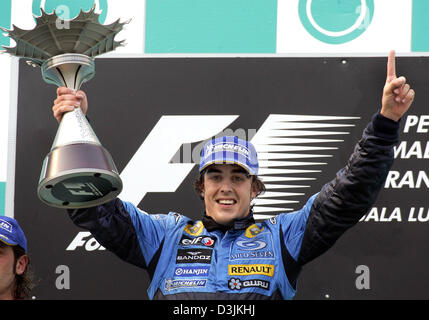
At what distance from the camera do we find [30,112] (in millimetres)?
2992

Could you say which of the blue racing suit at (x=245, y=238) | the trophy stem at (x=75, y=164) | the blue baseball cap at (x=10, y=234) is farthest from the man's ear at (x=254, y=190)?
the blue baseball cap at (x=10, y=234)

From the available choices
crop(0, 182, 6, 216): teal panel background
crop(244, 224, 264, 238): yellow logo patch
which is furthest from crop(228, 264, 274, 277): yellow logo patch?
crop(0, 182, 6, 216): teal panel background

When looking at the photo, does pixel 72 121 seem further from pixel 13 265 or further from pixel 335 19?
pixel 335 19

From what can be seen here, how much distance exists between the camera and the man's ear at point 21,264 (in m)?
2.54

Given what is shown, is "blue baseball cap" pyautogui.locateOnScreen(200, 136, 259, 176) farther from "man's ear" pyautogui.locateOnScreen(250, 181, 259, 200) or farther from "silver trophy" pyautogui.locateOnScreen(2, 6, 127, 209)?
"silver trophy" pyautogui.locateOnScreen(2, 6, 127, 209)

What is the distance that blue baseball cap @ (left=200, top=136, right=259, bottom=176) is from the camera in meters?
2.55

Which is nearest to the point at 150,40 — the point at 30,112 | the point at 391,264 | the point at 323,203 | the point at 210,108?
the point at 210,108

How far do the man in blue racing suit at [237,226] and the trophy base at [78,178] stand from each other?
0.14m

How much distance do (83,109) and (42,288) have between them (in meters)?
0.87

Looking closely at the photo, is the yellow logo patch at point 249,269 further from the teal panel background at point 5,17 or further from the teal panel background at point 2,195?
the teal panel background at point 5,17

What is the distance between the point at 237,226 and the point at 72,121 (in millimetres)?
650

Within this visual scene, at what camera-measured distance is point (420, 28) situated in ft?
9.43

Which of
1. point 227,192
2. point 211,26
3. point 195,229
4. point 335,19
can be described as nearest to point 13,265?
point 195,229
